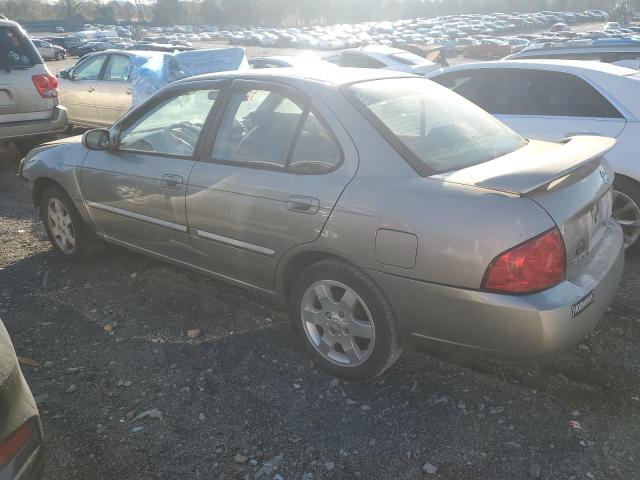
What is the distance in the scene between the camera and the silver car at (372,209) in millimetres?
2410

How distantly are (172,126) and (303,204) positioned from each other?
4.91ft

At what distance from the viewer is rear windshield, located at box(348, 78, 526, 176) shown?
2.81 m

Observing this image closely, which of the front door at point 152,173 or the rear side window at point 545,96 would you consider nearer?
the front door at point 152,173

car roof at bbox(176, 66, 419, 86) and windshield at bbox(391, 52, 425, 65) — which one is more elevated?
car roof at bbox(176, 66, 419, 86)

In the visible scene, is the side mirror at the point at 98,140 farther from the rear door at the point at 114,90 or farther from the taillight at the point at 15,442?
the rear door at the point at 114,90

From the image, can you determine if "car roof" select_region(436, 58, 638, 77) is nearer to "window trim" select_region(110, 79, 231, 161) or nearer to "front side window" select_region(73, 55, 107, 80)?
"window trim" select_region(110, 79, 231, 161)

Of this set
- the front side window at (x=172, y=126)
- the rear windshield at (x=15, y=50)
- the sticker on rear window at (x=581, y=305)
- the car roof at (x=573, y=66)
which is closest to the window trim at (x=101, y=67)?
the rear windshield at (x=15, y=50)

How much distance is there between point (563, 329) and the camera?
7.92 ft

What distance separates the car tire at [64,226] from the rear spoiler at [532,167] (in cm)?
321

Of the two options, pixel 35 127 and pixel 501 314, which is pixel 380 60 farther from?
pixel 501 314

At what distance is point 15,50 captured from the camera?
757 centimetres

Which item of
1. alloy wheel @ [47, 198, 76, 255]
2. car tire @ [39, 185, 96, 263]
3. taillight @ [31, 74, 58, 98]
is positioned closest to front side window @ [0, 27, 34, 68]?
taillight @ [31, 74, 58, 98]

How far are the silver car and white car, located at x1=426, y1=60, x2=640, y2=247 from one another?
4.75 ft

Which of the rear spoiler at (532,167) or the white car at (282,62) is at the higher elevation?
the rear spoiler at (532,167)
